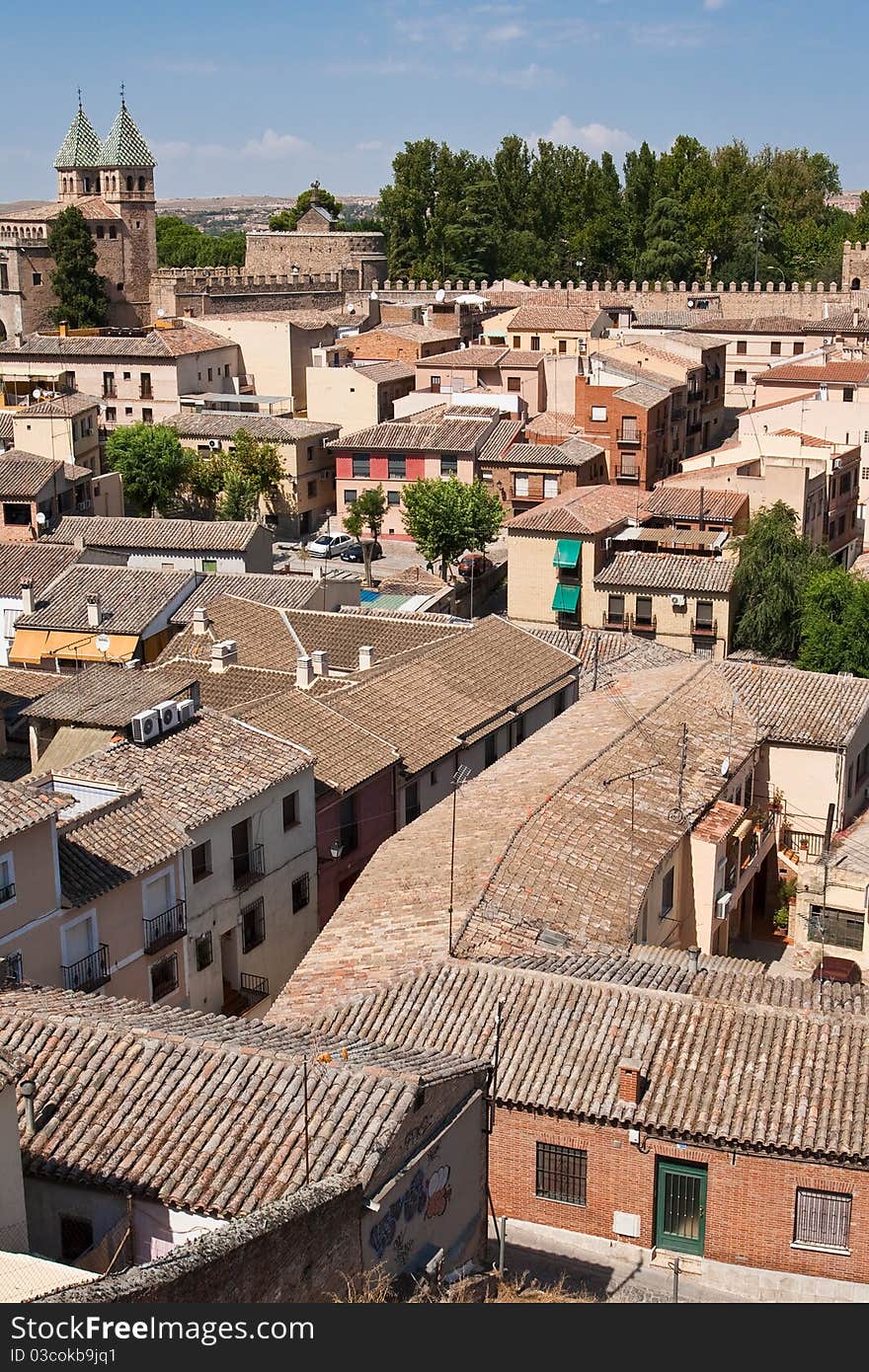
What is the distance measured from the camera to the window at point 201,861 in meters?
15.3

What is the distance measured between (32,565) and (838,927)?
57.7 feet

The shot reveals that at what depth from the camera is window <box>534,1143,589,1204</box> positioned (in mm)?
12469

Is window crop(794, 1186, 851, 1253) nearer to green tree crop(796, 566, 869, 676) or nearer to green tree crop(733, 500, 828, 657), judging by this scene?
green tree crop(796, 566, 869, 676)

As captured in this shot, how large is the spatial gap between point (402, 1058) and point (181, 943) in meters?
5.38

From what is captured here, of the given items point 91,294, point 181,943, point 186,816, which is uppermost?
point 91,294

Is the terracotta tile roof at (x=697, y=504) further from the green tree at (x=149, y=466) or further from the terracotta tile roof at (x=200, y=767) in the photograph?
the terracotta tile roof at (x=200, y=767)

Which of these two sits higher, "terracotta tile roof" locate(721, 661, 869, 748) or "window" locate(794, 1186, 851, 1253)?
"terracotta tile roof" locate(721, 661, 869, 748)

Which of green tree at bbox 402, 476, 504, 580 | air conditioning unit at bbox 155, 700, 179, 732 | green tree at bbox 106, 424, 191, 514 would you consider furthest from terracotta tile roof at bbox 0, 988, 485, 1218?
green tree at bbox 106, 424, 191, 514

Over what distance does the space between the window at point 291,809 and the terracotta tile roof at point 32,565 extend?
42.1 feet

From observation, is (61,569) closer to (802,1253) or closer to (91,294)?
(802,1253)

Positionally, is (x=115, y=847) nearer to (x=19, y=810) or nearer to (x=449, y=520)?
(x=19, y=810)

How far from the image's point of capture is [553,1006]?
42.3 feet

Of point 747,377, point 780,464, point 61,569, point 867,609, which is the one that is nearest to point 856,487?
point 780,464

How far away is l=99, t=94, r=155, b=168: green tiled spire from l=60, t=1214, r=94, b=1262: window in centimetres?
5647
